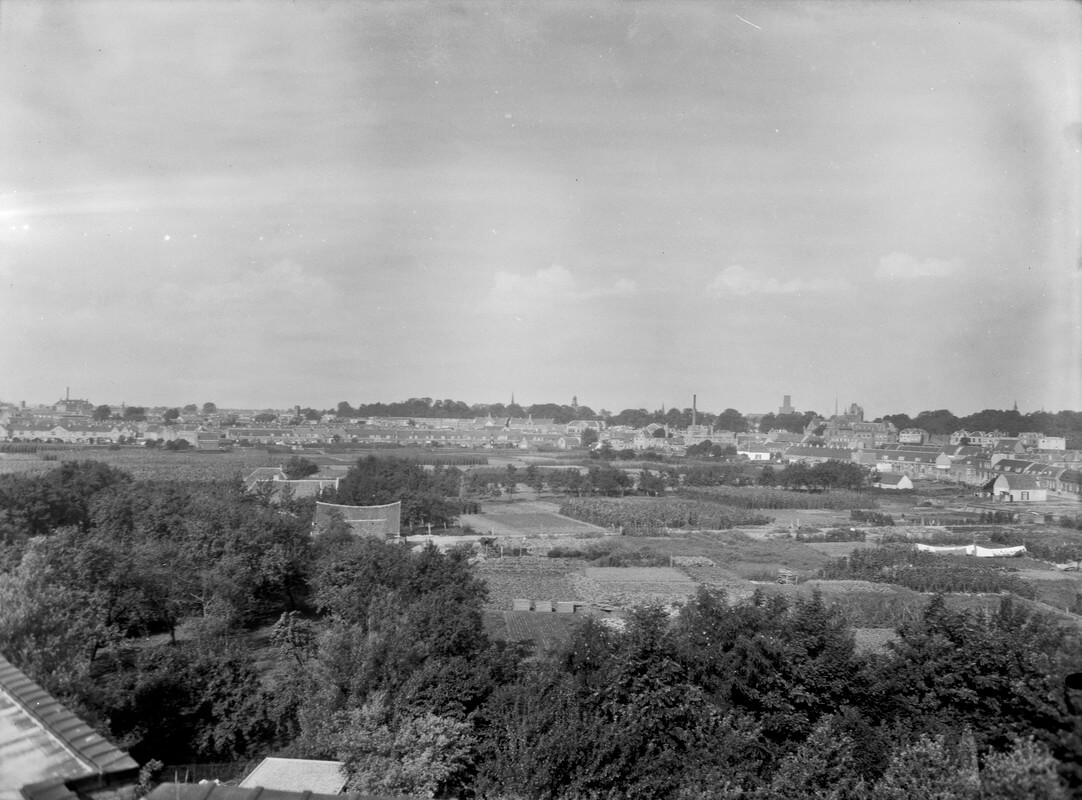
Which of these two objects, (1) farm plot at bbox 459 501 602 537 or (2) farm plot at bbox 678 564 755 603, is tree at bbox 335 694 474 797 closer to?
(2) farm plot at bbox 678 564 755 603

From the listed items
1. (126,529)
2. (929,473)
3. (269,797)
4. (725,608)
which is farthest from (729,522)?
(269,797)

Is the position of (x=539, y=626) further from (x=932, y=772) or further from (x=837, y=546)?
(x=837, y=546)

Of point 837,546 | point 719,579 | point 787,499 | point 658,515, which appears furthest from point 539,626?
point 787,499

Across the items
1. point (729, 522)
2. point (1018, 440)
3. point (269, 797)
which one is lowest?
point (729, 522)

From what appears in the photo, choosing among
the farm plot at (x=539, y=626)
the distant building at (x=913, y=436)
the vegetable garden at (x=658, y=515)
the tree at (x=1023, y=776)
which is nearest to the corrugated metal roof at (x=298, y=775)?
the farm plot at (x=539, y=626)

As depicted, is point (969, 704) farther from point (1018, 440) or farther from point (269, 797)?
point (1018, 440)

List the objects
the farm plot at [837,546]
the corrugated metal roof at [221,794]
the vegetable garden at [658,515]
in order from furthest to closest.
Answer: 1. the vegetable garden at [658,515]
2. the farm plot at [837,546]
3. the corrugated metal roof at [221,794]

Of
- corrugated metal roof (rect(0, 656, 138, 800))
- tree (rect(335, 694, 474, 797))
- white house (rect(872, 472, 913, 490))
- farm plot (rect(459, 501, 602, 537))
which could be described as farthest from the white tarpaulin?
corrugated metal roof (rect(0, 656, 138, 800))

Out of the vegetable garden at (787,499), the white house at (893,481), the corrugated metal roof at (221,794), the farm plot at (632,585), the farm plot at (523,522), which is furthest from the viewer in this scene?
the white house at (893,481)

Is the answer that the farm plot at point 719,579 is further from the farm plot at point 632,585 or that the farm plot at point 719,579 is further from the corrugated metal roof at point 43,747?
the corrugated metal roof at point 43,747
